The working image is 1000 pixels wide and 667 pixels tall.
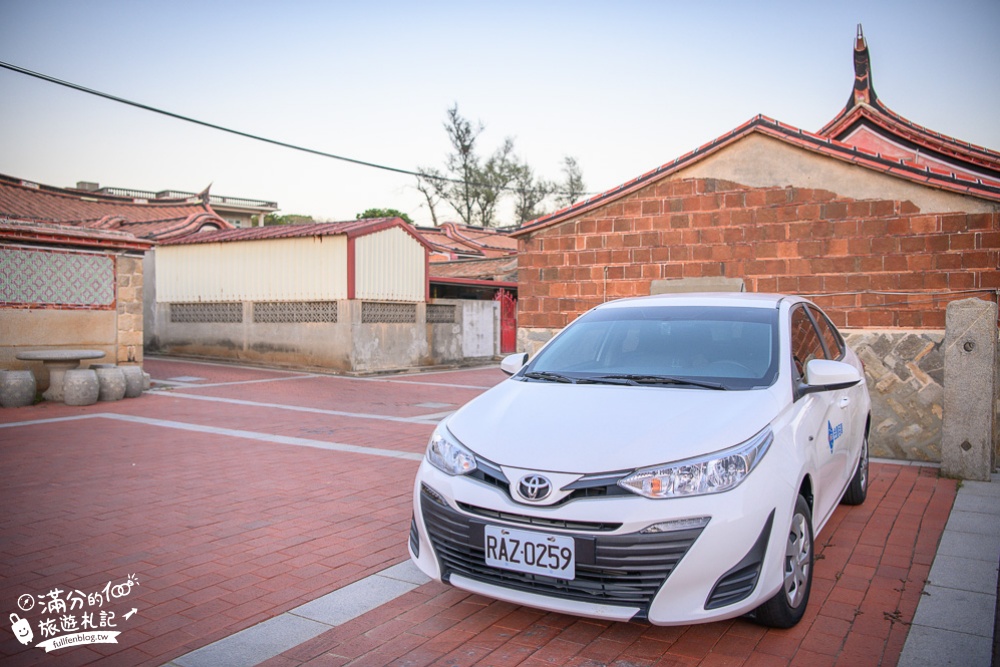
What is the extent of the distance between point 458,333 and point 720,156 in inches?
495

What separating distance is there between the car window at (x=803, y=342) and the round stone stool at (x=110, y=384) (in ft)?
34.5

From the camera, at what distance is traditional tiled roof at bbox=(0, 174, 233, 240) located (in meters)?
23.4

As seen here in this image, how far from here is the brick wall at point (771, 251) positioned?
291 inches

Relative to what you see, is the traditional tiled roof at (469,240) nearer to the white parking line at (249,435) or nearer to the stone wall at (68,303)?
the stone wall at (68,303)

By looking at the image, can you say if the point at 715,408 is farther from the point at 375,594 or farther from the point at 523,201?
the point at 523,201

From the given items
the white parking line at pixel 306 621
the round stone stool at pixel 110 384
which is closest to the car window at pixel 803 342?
the white parking line at pixel 306 621

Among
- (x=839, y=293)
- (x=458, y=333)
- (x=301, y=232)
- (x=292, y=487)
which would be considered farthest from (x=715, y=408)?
(x=458, y=333)

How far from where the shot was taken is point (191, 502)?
5648 mm

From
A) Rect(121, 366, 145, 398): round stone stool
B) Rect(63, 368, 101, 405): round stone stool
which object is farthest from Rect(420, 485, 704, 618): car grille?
Rect(121, 366, 145, 398): round stone stool

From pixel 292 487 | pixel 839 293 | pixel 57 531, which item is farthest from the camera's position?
pixel 839 293

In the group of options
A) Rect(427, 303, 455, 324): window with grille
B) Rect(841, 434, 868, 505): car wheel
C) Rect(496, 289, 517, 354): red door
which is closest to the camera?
Rect(841, 434, 868, 505): car wheel

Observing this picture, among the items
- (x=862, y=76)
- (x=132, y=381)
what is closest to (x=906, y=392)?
(x=862, y=76)

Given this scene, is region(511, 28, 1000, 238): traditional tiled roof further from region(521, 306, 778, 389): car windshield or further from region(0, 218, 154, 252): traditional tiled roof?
region(0, 218, 154, 252): traditional tiled roof

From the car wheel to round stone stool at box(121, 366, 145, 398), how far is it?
10.7 m
